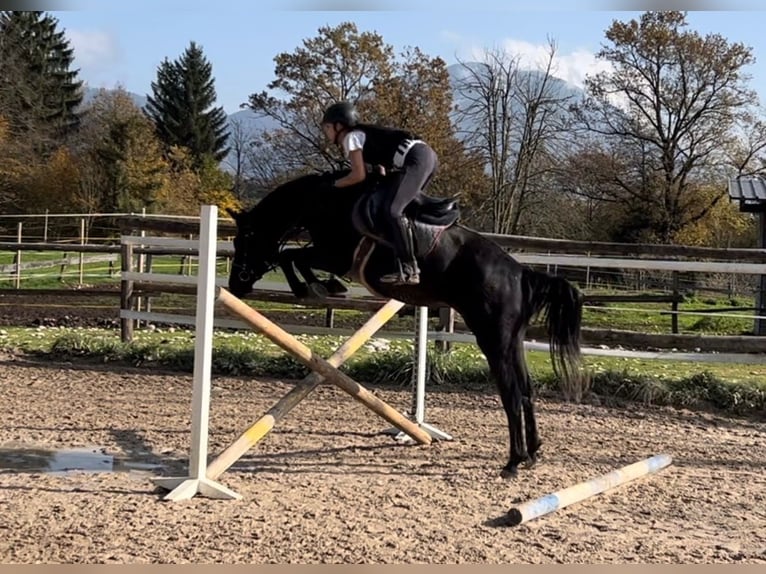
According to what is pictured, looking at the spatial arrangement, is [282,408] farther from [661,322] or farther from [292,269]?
[661,322]

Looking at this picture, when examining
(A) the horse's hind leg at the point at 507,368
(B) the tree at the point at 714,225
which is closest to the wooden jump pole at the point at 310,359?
(A) the horse's hind leg at the point at 507,368

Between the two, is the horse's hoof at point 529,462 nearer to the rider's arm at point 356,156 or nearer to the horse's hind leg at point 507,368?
the horse's hind leg at point 507,368

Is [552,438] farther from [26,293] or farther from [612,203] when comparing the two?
[612,203]

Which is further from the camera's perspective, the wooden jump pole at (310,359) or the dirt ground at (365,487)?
the wooden jump pole at (310,359)

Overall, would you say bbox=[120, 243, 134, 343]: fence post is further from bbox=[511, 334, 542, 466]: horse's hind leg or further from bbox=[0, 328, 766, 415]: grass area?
bbox=[511, 334, 542, 466]: horse's hind leg

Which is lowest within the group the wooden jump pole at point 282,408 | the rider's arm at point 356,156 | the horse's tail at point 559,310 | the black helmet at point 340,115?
the wooden jump pole at point 282,408

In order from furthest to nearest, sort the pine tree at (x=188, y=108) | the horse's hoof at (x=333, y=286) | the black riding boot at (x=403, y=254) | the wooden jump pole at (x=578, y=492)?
the pine tree at (x=188, y=108) < the horse's hoof at (x=333, y=286) < the black riding boot at (x=403, y=254) < the wooden jump pole at (x=578, y=492)

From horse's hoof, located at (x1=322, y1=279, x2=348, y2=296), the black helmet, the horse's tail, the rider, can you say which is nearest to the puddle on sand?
horse's hoof, located at (x1=322, y1=279, x2=348, y2=296)

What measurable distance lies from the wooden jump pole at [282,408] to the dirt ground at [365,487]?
0.57ft

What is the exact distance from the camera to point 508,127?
19.2 meters

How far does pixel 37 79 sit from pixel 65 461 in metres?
30.6

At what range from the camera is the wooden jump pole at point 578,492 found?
134 inches

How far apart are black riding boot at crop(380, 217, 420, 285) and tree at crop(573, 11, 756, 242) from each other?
18.1m

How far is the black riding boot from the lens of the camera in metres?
4.18
